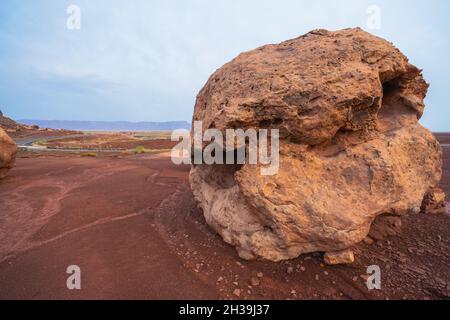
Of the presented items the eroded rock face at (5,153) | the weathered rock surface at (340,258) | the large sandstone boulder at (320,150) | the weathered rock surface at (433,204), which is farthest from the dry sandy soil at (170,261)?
the eroded rock face at (5,153)

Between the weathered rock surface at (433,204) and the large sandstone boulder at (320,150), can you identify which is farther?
the weathered rock surface at (433,204)

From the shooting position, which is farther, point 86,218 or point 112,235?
point 86,218

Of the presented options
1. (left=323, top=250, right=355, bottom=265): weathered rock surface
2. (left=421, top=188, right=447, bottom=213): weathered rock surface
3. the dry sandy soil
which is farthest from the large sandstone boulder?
Result: (left=421, top=188, right=447, bottom=213): weathered rock surface

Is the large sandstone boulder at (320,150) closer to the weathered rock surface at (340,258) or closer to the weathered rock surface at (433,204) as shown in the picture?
the weathered rock surface at (340,258)

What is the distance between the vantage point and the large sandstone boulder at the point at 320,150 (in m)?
3.84

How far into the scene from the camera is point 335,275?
3.81 meters

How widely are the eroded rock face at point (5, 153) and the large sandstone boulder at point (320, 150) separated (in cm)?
1124

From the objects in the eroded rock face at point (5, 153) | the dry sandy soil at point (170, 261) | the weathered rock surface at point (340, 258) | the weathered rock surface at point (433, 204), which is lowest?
the dry sandy soil at point (170, 261)
